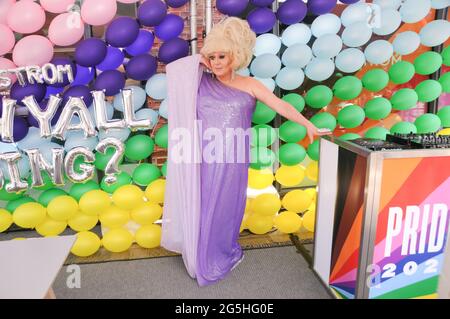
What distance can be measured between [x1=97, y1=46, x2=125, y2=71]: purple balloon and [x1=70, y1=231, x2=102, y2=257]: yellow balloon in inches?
41.3

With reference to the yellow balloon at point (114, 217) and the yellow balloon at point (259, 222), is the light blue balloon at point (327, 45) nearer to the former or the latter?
the yellow balloon at point (259, 222)

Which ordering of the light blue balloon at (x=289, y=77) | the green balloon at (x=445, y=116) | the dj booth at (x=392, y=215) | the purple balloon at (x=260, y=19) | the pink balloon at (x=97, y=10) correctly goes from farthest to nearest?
the green balloon at (x=445, y=116) < the light blue balloon at (x=289, y=77) < the purple balloon at (x=260, y=19) < the pink balloon at (x=97, y=10) < the dj booth at (x=392, y=215)

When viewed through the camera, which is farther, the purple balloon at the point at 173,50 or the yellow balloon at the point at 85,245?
the yellow balloon at the point at 85,245

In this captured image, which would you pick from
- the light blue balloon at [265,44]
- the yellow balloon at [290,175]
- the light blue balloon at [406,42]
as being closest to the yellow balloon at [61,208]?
the yellow balloon at [290,175]

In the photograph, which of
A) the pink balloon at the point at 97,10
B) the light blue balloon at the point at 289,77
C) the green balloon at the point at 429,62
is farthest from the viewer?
the green balloon at the point at 429,62

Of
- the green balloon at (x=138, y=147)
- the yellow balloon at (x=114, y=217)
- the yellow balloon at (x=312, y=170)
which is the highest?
the green balloon at (x=138, y=147)

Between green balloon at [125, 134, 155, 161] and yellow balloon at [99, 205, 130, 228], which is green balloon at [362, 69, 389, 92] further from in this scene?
yellow balloon at [99, 205, 130, 228]

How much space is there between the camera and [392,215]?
5.39ft

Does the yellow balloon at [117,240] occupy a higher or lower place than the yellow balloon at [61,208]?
lower

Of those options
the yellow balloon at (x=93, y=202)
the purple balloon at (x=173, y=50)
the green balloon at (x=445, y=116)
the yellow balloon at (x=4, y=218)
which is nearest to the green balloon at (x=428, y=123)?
the green balloon at (x=445, y=116)

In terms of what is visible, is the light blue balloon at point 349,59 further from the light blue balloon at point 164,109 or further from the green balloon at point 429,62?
the light blue balloon at point 164,109

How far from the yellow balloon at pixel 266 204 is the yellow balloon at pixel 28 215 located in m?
1.34

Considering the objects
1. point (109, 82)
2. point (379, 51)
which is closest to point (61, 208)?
point (109, 82)

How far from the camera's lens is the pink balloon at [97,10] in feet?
6.64
